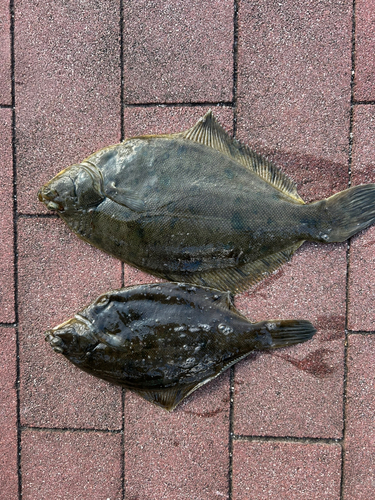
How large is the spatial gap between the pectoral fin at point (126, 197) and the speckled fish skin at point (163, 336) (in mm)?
636

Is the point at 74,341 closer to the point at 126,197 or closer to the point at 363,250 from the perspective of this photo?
the point at 126,197

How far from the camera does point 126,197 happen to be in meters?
2.58

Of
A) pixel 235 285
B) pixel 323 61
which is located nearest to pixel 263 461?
pixel 235 285

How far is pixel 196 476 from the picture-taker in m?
2.85

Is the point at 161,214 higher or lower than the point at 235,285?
higher

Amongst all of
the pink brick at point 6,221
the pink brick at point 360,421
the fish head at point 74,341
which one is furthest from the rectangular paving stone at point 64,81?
the pink brick at point 360,421

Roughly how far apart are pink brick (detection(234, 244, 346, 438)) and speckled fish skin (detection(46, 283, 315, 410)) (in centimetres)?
14

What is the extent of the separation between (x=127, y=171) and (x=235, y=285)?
46.1 inches

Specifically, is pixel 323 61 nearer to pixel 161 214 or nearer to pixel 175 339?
pixel 161 214

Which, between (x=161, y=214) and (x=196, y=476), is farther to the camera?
(x=196, y=476)

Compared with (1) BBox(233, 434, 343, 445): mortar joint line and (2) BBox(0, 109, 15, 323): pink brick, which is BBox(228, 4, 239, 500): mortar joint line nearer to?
(1) BBox(233, 434, 343, 445): mortar joint line

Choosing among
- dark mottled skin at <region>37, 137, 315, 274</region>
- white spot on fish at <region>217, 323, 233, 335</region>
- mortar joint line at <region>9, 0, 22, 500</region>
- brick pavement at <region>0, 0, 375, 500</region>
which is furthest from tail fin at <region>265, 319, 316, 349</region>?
mortar joint line at <region>9, 0, 22, 500</region>

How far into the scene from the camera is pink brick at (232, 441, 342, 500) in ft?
9.20

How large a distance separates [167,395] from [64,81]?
8.44ft
